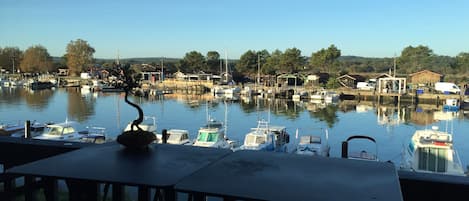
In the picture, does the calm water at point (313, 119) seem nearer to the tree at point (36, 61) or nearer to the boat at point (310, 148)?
the boat at point (310, 148)

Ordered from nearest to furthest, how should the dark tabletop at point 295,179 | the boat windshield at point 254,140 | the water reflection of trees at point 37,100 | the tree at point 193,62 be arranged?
the dark tabletop at point 295,179, the boat windshield at point 254,140, the water reflection of trees at point 37,100, the tree at point 193,62

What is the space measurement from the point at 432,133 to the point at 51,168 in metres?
13.7

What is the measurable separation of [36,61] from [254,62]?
52333 mm

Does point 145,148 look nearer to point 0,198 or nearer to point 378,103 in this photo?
point 0,198

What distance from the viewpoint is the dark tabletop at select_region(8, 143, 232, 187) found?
2.00 m

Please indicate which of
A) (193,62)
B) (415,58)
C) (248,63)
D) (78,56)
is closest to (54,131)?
(248,63)

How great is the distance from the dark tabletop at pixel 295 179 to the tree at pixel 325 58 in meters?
75.1

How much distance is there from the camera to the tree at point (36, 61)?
3772 inches

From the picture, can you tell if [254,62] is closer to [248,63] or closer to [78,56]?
[248,63]

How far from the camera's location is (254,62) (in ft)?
252

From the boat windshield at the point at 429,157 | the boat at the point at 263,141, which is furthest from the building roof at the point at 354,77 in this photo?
the boat windshield at the point at 429,157

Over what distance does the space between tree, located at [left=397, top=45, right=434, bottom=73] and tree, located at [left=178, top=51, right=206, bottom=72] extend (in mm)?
39606

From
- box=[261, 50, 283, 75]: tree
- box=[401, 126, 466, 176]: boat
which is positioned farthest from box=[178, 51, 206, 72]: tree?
box=[401, 126, 466, 176]: boat

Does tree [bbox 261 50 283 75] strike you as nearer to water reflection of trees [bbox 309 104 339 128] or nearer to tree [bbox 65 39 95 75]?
water reflection of trees [bbox 309 104 339 128]
